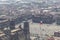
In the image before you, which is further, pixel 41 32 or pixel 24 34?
→ pixel 41 32

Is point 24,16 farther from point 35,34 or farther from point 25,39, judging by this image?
point 25,39

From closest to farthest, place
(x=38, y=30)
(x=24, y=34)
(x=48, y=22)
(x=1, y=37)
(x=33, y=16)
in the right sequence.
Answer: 1. (x=1, y=37)
2. (x=24, y=34)
3. (x=38, y=30)
4. (x=48, y=22)
5. (x=33, y=16)

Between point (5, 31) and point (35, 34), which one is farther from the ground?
point (5, 31)

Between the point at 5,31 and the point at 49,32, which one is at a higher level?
the point at 5,31

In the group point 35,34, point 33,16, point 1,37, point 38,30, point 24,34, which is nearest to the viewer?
point 1,37

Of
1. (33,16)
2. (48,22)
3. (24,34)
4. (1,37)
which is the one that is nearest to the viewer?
(1,37)

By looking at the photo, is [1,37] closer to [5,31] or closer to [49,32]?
[5,31]

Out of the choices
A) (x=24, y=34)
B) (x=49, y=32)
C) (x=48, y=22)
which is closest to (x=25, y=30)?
(x=24, y=34)

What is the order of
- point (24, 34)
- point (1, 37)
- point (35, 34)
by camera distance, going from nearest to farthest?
point (1, 37)
point (24, 34)
point (35, 34)

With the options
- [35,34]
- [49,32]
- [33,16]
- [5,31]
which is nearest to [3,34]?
[5,31]
